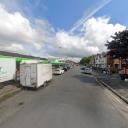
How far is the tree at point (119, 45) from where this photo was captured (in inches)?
1518

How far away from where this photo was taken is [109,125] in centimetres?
859

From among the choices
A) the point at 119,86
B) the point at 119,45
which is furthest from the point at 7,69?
the point at 119,45

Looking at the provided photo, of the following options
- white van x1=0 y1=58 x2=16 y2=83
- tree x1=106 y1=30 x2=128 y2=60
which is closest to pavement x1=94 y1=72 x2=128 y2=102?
tree x1=106 y1=30 x2=128 y2=60

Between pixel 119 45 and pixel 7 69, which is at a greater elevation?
pixel 119 45

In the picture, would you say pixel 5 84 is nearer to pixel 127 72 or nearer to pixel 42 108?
pixel 42 108

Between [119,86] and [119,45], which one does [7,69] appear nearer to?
[119,86]

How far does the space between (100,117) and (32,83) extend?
11.2 m

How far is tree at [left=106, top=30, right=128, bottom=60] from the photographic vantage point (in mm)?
38562

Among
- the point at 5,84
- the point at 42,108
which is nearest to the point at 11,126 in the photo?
the point at 42,108

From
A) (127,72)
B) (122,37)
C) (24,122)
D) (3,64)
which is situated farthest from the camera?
(122,37)

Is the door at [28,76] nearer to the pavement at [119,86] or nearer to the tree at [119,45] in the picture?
the pavement at [119,86]

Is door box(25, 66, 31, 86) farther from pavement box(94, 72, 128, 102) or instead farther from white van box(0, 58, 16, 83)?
pavement box(94, 72, 128, 102)

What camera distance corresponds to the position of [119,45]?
39.3 meters

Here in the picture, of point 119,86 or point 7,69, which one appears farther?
point 119,86
